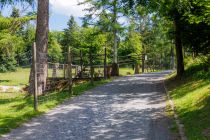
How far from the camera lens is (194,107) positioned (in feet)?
41.3

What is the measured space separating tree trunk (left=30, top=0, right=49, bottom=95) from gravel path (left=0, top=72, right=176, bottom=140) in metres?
2.45

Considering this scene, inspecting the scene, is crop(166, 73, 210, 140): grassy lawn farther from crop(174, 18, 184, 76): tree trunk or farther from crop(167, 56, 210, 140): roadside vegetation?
crop(174, 18, 184, 76): tree trunk

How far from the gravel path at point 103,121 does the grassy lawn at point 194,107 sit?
48 centimetres

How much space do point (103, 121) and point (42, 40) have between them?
784 cm

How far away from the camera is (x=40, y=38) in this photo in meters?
18.5

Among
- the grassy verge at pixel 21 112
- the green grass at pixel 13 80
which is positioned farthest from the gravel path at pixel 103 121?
the green grass at pixel 13 80

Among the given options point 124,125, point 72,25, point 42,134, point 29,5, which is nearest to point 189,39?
point 29,5

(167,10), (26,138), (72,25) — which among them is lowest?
(26,138)

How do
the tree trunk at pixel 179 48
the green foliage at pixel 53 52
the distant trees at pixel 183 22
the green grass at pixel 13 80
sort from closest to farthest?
the distant trees at pixel 183 22, the tree trunk at pixel 179 48, the green foliage at pixel 53 52, the green grass at pixel 13 80

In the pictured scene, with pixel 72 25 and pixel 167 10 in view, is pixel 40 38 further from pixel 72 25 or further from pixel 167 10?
pixel 72 25

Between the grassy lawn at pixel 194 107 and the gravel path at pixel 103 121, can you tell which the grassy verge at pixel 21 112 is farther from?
the grassy lawn at pixel 194 107

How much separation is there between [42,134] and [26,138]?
52 cm

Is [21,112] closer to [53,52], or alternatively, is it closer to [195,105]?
[195,105]

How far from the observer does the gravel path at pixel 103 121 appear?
388 inches
